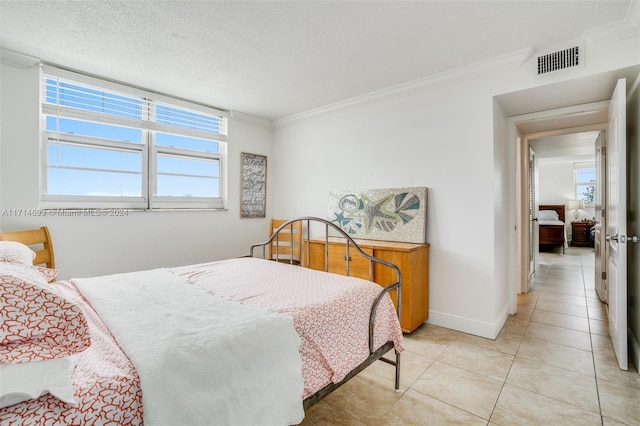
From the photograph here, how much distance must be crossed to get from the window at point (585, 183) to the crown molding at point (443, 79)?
7.92 metres

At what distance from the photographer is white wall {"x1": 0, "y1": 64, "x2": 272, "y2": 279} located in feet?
8.25

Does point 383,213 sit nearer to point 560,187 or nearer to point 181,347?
point 181,347

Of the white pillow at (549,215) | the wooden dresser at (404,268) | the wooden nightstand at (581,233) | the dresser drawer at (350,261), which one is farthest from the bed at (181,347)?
the wooden nightstand at (581,233)

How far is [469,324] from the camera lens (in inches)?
111

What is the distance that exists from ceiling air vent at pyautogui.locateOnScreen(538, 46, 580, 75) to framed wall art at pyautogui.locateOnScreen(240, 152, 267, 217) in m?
3.29

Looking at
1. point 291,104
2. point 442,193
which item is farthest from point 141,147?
point 442,193

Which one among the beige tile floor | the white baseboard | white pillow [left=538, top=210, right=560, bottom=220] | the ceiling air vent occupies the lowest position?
the beige tile floor

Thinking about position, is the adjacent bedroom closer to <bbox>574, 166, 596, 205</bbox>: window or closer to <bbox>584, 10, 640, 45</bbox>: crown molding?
Result: <bbox>584, 10, 640, 45</bbox>: crown molding

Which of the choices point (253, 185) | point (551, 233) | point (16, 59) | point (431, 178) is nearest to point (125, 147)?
point (16, 59)

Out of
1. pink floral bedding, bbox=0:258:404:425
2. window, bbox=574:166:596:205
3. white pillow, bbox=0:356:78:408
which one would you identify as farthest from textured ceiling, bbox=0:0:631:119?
window, bbox=574:166:596:205

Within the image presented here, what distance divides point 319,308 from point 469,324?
2.02m

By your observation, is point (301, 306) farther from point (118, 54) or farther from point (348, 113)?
point (348, 113)

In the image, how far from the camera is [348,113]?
3691 mm

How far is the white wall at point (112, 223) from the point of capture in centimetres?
251
